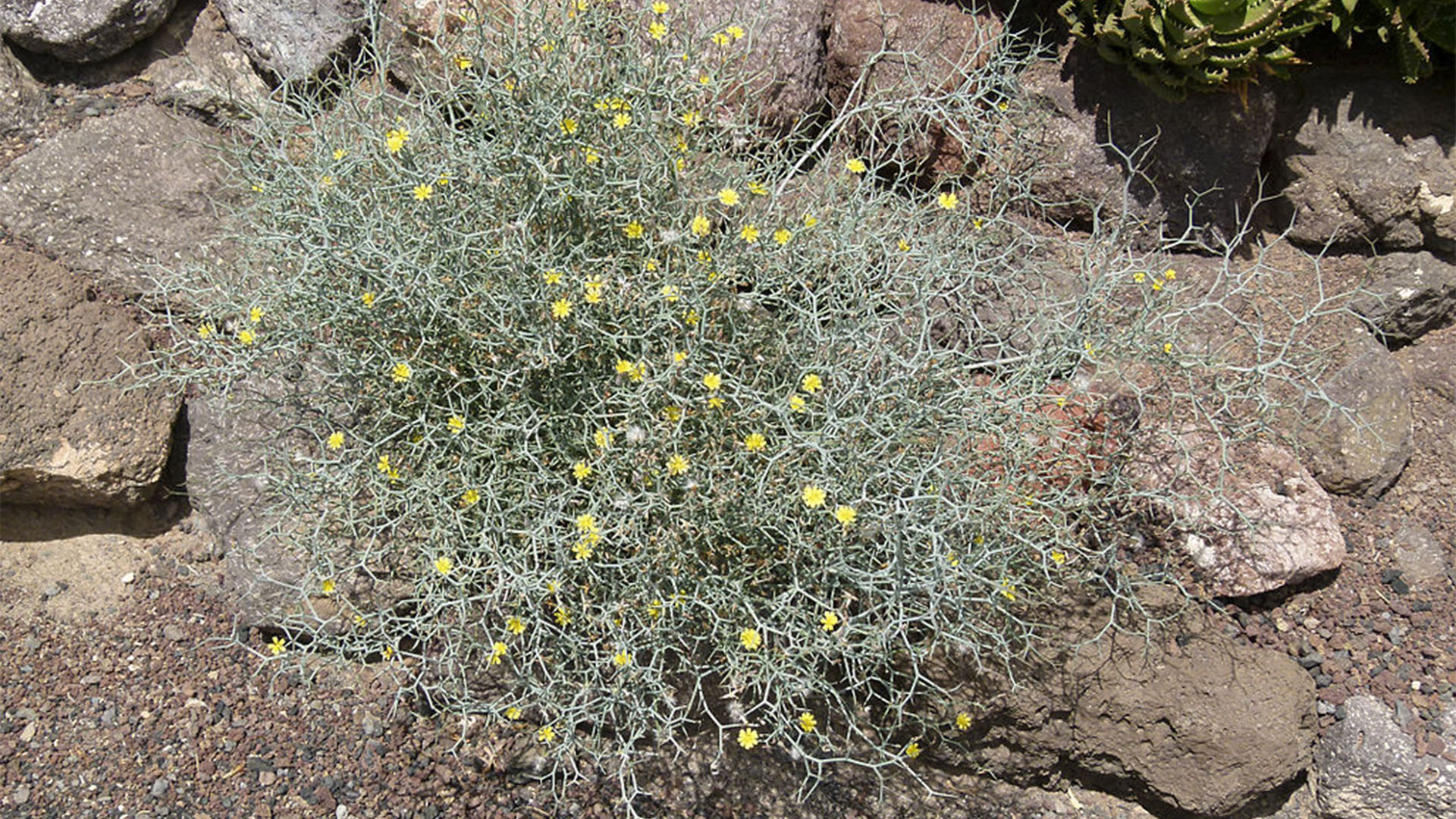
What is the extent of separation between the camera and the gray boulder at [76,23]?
10.7 ft

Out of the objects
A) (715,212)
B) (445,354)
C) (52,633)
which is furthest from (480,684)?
(715,212)

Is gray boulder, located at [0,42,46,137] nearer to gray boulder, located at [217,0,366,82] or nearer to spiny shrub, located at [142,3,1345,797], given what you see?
gray boulder, located at [217,0,366,82]

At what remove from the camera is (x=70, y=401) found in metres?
2.90

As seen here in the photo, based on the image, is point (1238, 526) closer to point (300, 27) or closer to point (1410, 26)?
point (1410, 26)

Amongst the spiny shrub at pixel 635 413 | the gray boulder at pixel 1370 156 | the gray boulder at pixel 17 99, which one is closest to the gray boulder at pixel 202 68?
the gray boulder at pixel 17 99

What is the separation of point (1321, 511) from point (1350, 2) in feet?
4.50

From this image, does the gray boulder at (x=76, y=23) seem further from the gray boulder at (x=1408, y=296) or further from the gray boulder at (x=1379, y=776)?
the gray boulder at (x=1379, y=776)

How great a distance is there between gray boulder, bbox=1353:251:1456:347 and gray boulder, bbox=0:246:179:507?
3373 mm

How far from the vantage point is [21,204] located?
3.13 meters

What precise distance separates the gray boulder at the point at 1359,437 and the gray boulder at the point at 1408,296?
0.20 m

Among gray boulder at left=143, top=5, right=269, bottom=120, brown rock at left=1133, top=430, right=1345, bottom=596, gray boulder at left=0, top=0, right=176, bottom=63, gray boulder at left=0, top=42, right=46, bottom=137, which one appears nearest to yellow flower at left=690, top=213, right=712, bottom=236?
brown rock at left=1133, top=430, right=1345, bottom=596

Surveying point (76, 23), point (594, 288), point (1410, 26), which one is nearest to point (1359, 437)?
point (1410, 26)

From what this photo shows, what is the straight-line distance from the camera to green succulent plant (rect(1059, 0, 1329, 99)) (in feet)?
9.62

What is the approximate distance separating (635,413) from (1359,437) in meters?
2.06
